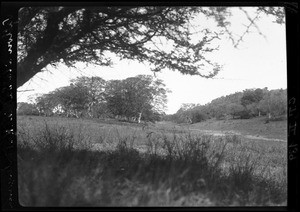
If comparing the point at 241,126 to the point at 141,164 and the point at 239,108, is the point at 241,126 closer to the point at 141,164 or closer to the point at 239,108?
the point at 239,108

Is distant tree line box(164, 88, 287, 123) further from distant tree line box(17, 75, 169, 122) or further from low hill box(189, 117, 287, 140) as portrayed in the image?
distant tree line box(17, 75, 169, 122)

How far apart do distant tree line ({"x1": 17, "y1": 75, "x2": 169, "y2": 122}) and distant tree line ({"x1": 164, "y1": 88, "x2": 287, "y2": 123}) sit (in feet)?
1.34

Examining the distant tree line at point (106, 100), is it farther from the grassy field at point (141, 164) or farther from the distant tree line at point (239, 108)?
the distant tree line at point (239, 108)

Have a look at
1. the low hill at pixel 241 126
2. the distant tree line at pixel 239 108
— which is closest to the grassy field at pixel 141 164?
the low hill at pixel 241 126

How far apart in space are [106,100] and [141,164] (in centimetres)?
130

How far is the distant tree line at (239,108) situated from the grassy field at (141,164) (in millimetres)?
154

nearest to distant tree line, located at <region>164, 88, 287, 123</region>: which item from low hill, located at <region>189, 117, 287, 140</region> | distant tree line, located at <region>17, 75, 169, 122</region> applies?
low hill, located at <region>189, 117, 287, 140</region>

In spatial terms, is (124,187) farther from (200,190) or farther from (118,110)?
(118,110)

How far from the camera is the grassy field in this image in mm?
2867

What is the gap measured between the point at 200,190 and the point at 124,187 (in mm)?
859

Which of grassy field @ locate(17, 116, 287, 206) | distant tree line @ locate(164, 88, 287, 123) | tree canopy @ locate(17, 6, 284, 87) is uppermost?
tree canopy @ locate(17, 6, 284, 87)
